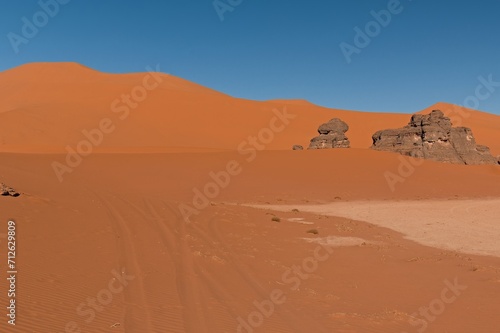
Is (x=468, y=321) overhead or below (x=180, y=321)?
below

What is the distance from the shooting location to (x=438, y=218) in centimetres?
2095

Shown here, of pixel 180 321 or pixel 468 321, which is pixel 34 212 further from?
pixel 468 321

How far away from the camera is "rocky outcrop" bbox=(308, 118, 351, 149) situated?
48.8 meters

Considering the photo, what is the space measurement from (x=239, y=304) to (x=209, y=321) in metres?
1.09

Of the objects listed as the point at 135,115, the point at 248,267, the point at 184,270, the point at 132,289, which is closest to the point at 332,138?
the point at 248,267

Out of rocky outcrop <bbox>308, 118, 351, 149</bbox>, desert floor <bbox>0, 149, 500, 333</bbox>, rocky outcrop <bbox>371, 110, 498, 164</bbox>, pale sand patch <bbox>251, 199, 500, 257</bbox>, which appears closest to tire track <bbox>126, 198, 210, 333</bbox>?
desert floor <bbox>0, 149, 500, 333</bbox>

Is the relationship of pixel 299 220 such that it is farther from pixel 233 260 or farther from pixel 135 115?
pixel 135 115

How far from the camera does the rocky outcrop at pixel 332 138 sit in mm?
48781

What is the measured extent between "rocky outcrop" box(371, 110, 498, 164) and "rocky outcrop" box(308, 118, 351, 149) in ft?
12.9

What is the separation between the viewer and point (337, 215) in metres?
22.2

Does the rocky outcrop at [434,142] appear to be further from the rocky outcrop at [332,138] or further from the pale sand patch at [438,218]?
the pale sand patch at [438,218]

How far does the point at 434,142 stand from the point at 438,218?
25562 millimetres

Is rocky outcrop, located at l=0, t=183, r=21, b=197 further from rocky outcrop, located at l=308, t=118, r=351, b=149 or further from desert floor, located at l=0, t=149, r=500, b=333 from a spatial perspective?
rocky outcrop, located at l=308, t=118, r=351, b=149

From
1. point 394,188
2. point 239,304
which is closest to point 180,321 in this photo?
point 239,304
